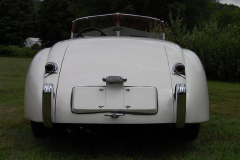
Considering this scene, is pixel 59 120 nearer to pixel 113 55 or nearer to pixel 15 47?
pixel 113 55

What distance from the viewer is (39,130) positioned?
2955 mm

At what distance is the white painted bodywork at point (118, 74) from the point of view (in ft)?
8.02

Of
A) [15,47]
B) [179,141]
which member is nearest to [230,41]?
[179,141]

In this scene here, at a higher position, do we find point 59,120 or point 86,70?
point 86,70

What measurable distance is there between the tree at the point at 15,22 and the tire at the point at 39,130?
41.4m

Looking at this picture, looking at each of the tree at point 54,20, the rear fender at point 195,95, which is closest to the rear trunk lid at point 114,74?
the rear fender at point 195,95

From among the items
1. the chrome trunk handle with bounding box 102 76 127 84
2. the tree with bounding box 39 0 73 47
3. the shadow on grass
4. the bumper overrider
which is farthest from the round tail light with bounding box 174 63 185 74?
the tree with bounding box 39 0 73 47

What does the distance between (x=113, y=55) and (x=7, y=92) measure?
196 inches

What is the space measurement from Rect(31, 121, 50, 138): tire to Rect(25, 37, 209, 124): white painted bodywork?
0.82 ft

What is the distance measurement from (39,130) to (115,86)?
37.6 inches

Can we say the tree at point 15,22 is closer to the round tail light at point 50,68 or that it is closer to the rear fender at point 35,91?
the rear fender at point 35,91

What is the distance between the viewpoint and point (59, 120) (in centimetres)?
245

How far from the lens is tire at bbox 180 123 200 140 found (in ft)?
9.31

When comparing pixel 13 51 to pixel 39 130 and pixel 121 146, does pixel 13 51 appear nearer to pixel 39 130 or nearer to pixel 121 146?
pixel 39 130
